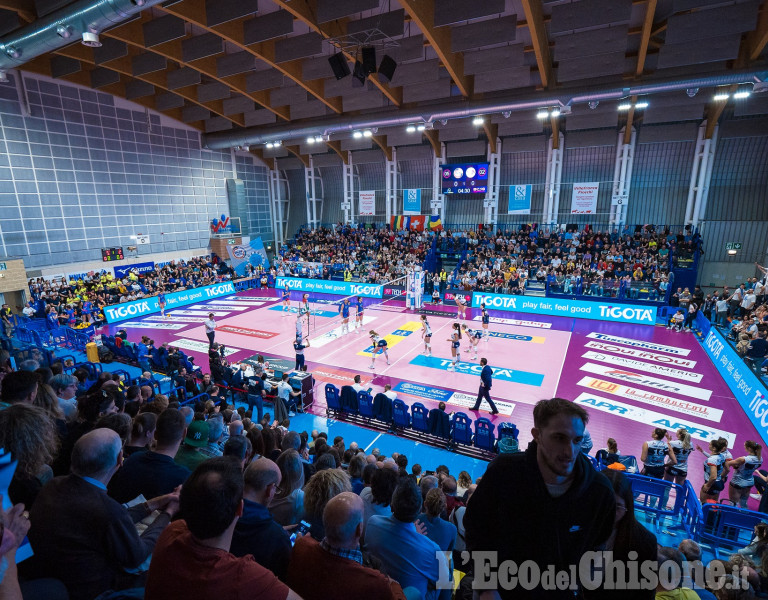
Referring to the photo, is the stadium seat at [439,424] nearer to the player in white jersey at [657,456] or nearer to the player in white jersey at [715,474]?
the player in white jersey at [657,456]

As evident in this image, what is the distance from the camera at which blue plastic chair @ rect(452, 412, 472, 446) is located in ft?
31.7

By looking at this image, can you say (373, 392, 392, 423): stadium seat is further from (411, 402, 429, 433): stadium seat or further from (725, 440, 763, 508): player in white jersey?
(725, 440, 763, 508): player in white jersey

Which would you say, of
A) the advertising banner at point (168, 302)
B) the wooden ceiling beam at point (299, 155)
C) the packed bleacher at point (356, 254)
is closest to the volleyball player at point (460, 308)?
the packed bleacher at point (356, 254)

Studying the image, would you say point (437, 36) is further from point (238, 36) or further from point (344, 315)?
point (344, 315)

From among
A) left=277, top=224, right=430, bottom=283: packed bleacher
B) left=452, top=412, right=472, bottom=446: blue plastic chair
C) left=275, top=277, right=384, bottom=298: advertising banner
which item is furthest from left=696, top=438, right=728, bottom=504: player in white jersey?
left=277, top=224, right=430, bottom=283: packed bleacher

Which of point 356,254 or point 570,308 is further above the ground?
point 356,254

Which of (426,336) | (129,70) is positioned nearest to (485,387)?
(426,336)

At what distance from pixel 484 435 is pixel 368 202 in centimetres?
3080

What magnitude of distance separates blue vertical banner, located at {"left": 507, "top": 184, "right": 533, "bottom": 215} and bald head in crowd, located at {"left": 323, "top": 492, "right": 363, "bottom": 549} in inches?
1239

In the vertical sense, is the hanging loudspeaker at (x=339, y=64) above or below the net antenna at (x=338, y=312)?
above

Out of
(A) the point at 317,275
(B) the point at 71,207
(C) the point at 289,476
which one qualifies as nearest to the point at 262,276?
(A) the point at 317,275

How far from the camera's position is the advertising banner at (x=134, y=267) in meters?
29.4

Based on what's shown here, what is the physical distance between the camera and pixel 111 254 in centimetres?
2906

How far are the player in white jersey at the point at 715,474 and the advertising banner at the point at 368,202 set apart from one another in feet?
107
